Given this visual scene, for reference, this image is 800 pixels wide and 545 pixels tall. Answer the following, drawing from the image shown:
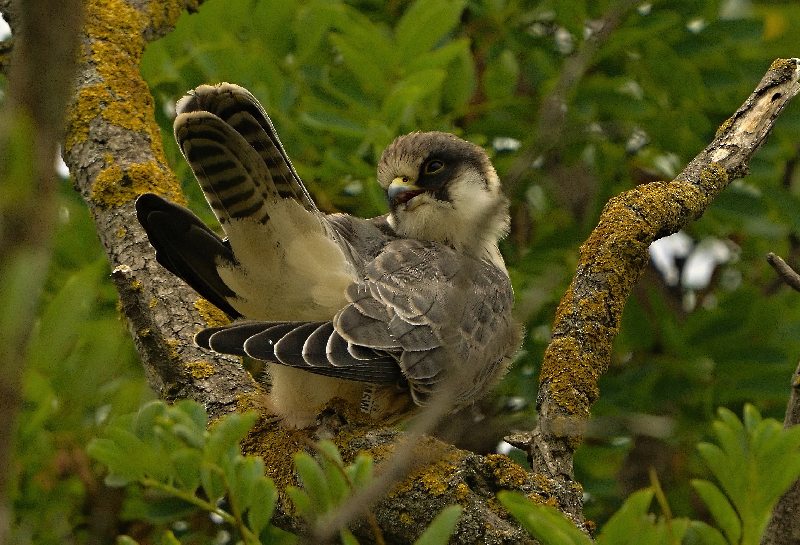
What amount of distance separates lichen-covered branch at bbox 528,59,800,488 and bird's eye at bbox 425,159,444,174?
108cm

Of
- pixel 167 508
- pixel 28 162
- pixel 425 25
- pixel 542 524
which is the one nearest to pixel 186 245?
pixel 167 508

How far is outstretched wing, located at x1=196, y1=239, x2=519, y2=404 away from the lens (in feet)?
8.73

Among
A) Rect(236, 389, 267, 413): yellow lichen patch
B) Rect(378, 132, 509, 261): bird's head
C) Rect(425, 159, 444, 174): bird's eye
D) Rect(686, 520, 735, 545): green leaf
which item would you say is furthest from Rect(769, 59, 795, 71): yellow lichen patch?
Rect(236, 389, 267, 413): yellow lichen patch

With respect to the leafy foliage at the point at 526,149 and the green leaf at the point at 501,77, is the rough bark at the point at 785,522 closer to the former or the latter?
the leafy foliage at the point at 526,149

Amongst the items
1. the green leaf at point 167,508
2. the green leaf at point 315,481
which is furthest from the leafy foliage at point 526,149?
the green leaf at point 315,481

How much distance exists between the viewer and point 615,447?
4.11 meters

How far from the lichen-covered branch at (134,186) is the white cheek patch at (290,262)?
0.24 m

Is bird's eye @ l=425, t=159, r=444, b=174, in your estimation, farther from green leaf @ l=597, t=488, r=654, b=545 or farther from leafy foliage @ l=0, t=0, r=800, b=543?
green leaf @ l=597, t=488, r=654, b=545

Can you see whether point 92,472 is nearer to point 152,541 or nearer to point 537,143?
point 152,541

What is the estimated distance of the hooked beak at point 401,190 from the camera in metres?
3.89

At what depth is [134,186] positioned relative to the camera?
3320 mm

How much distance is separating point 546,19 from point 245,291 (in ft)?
7.15

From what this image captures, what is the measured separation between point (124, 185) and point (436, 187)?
1.28 m

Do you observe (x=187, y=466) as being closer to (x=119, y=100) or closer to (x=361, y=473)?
(x=361, y=473)
